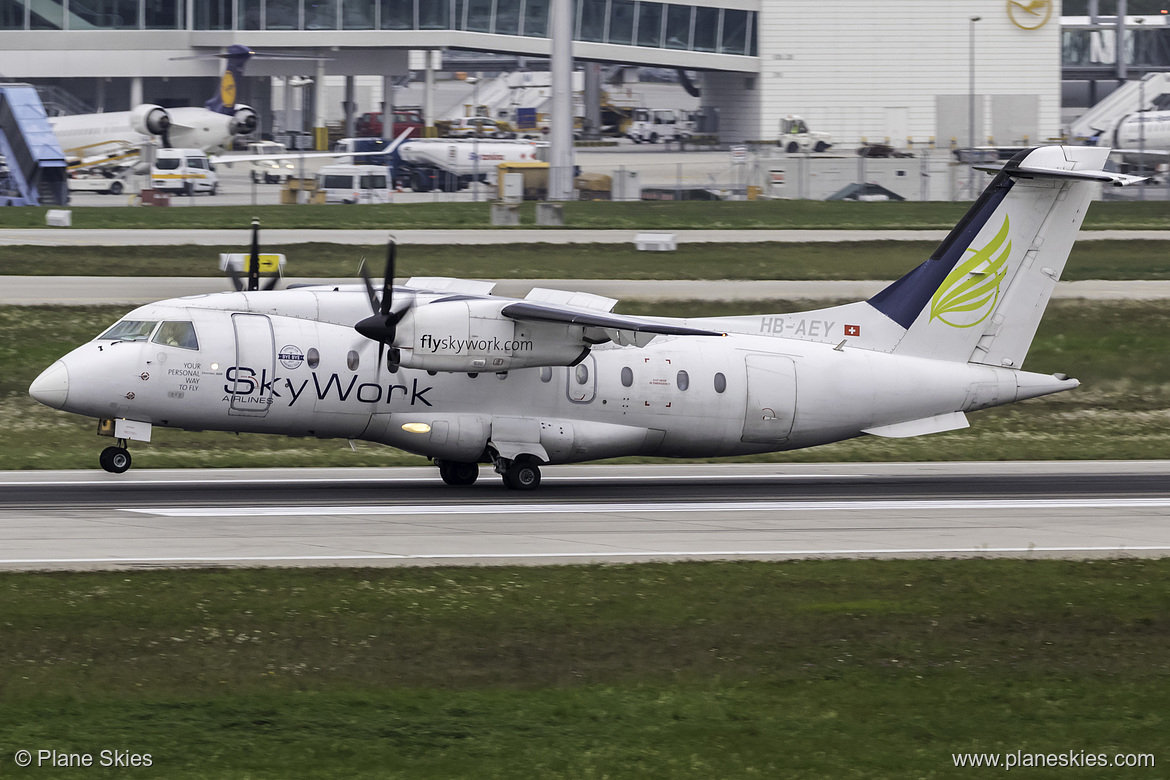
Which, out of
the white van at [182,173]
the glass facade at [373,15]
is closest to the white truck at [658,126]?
the glass facade at [373,15]

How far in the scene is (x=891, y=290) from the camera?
28.0 metres

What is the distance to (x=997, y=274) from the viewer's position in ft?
91.7

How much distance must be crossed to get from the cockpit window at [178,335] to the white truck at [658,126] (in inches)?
4149

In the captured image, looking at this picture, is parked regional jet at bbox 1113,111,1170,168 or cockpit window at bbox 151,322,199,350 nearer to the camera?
cockpit window at bbox 151,322,199,350

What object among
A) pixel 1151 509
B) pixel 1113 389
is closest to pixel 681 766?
pixel 1151 509

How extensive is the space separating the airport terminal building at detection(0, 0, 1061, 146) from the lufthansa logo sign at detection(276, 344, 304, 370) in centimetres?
9182

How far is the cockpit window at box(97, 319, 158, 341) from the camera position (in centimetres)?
2417

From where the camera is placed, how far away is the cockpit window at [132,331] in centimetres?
2417

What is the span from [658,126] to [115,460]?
125 meters

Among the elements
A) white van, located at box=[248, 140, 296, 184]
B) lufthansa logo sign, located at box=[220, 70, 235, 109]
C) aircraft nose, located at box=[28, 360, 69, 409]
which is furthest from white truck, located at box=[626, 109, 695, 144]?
aircraft nose, located at box=[28, 360, 69, 409]

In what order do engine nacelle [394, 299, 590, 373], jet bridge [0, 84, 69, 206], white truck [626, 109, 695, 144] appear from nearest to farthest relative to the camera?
1. engine nacelle [394, 299, 590, 373]
2. jet bridge [0, 84, 69, 206]
3. white truck [626, 109, 695, 144]

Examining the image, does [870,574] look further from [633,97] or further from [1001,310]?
[633,97]

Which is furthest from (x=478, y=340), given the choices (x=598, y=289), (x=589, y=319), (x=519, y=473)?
(x=598, y=289)

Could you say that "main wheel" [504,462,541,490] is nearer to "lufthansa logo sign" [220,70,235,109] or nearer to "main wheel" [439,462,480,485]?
"main wheel" [439,462,480,485]
